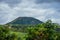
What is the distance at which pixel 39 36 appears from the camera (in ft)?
188

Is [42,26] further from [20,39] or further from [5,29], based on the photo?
[20,39]

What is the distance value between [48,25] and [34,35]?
13.7ft

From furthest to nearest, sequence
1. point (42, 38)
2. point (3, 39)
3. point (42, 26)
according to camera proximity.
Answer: point (3, 39) → point (42, 26) → point (42, 38)

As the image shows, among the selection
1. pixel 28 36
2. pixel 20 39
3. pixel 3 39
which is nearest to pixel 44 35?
pixel 28 36

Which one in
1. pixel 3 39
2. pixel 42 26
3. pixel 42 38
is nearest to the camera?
pixel 42 38

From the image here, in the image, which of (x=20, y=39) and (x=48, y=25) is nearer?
(x=48, y=25)

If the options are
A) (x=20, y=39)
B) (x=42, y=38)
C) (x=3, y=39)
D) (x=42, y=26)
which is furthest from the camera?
(x=20, y=39)

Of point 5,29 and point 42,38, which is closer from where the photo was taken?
point 42,38

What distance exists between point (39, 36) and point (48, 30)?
2701mm

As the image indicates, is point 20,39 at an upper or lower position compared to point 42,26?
lower

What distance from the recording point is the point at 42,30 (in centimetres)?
5753

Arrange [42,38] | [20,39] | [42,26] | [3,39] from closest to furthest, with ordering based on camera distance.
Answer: [42,38] → [42,26] → [3,39] → [20,39]

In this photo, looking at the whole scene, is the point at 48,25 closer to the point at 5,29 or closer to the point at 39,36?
the point at 39,36

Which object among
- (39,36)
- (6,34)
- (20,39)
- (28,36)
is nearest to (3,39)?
(6,34)
